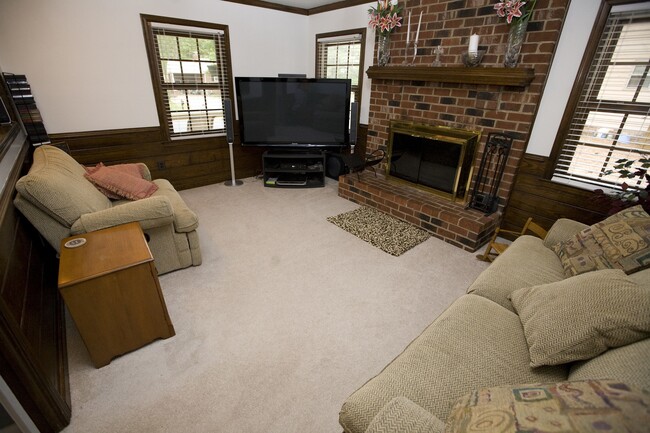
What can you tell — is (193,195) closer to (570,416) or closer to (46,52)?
(46,52)

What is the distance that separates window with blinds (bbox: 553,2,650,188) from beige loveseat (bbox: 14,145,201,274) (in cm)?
307

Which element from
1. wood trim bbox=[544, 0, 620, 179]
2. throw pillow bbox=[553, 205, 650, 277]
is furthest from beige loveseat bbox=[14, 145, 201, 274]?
wood trim bbox=[544, 0, 620, 179]

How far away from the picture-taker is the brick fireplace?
93.2 inches

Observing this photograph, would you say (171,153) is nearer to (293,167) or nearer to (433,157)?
(293,167)

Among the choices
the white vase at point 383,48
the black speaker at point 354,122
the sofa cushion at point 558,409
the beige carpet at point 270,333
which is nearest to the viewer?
the sofa cushion at point 558,409

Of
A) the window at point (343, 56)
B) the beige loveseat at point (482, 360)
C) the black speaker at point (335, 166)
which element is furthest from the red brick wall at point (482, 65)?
the beige loveseat at point (482, 360)

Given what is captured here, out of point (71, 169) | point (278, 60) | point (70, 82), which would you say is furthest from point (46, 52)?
point (278, 60)

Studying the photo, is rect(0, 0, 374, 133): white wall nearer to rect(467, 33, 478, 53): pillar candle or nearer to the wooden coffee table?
rect(467, 33, 478, 53): pillar candle

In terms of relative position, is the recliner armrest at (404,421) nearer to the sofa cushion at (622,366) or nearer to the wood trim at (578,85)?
the sofa cushion at (622,366)

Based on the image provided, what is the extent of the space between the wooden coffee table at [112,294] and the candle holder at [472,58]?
2.90m

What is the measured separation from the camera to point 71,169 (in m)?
2.07

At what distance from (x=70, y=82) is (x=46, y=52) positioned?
273 mm

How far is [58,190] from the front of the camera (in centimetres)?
167

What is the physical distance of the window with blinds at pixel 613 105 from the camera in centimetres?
202
